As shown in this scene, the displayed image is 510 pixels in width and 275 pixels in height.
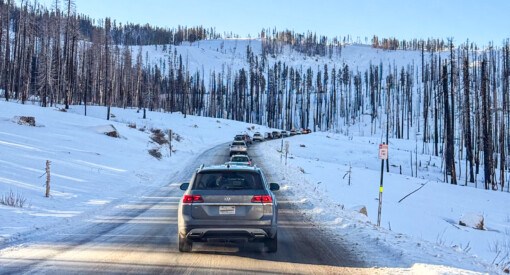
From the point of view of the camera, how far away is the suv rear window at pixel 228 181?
7.88 m

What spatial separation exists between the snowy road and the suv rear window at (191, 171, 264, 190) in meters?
1.20

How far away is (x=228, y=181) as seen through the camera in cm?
834

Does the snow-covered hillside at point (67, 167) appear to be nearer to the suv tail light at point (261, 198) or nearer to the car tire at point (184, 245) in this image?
the car tire at point (184, 245)

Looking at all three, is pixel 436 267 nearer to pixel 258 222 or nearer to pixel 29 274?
pixel 258 222

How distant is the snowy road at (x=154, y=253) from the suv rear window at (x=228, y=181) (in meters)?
1.20

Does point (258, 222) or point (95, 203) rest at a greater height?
point (258, 222)

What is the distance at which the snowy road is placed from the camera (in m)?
6.76

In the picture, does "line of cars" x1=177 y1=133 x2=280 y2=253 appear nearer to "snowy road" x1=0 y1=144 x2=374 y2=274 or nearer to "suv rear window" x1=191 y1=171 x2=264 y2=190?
"suv rear window" x1=191 y1=171 x2=264 y2=190

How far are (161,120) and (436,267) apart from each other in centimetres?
6976

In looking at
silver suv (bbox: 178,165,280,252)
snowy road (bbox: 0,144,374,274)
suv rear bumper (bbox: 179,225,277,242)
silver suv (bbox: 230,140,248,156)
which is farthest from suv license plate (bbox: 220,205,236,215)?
silver suv (bbox: 230,140,248,156)

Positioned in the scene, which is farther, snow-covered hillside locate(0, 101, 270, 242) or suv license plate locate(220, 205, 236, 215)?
snow-covered hillside locate(0, 101, 270, 242)

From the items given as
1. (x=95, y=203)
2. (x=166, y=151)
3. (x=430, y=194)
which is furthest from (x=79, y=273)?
(x=166, y=151)

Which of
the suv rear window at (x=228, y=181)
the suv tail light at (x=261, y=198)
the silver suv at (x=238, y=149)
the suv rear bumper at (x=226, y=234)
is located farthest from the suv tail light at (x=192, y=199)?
the silver suv at (x=238, y=149)

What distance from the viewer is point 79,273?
642 centimetres
